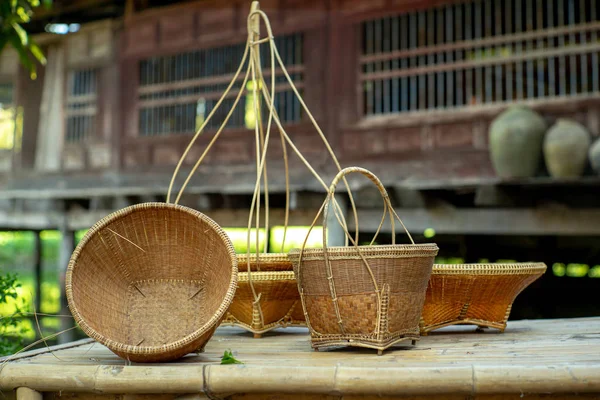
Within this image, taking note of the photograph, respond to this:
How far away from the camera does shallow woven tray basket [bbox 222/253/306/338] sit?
329 cm

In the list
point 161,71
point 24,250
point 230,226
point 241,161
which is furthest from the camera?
point 24,250

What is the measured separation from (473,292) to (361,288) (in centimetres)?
77

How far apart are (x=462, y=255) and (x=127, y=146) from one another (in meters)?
4.52

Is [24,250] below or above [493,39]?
below

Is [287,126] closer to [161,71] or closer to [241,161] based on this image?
[241,161]

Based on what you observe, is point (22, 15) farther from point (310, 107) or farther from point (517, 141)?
point (517, 141)

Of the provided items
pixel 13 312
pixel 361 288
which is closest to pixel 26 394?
pixel 13 312

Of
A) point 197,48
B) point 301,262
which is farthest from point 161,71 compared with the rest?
point 301,262

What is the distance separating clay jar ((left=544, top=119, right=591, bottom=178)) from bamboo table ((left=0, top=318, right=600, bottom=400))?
3.51 metres

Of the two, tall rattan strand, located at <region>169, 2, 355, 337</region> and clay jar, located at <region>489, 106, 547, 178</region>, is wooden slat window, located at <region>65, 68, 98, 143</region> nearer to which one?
clay jar, located at <region>489, 106, 547, 178</region>

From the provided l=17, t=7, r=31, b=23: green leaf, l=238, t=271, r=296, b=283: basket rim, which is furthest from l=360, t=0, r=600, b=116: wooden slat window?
l=238, t=271, r=296, b=283: basket rim

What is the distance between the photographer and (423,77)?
7238 mm

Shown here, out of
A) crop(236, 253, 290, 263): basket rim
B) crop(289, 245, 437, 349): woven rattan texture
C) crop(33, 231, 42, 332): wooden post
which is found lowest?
crop(33, 231, 42, 332): wooden post

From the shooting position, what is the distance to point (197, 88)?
869cm
